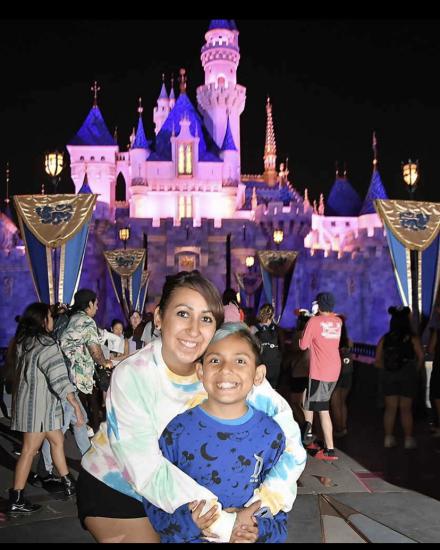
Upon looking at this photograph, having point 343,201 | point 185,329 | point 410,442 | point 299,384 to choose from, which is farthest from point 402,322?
point 343,201

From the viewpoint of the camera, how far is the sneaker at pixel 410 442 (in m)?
6.63

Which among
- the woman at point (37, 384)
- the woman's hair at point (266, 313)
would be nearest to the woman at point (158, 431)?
the woman at point (37, 384)

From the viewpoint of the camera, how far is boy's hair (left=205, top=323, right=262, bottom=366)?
2.23 m

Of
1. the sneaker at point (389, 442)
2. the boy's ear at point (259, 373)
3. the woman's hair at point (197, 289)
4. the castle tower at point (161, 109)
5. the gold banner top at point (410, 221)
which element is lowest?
the sneaker at point (389, 442)

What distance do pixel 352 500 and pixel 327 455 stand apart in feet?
4.44

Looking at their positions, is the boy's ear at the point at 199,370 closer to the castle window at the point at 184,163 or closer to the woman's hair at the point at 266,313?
the woman's hair at the point at 266,313

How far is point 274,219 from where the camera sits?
3572 centimetres

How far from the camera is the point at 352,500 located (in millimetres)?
4754

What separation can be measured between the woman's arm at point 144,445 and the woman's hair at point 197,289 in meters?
0.28

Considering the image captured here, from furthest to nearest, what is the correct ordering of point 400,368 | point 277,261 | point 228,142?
point 228,142, point 277,261, point 400,368

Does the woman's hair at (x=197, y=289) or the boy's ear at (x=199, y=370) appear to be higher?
the woman's hair at (x=197, y=289)

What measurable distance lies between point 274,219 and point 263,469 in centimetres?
3386

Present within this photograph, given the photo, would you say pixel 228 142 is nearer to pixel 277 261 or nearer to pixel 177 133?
pixel 177 133

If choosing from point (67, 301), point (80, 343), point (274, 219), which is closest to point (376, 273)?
point (274, 219)
